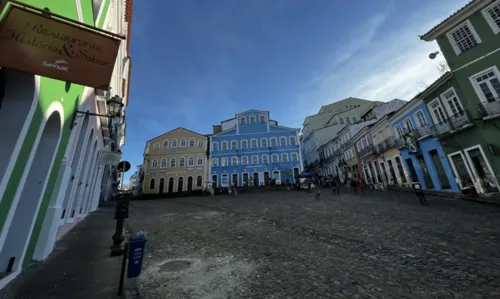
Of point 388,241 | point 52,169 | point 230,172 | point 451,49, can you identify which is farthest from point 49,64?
point 230,172

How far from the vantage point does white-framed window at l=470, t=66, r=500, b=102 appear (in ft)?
41.3

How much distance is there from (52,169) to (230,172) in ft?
102

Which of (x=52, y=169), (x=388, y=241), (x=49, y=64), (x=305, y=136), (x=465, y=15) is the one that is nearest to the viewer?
(x=49, y=64)

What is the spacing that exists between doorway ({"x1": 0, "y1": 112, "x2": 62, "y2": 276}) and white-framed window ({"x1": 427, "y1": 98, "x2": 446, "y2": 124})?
22.7m

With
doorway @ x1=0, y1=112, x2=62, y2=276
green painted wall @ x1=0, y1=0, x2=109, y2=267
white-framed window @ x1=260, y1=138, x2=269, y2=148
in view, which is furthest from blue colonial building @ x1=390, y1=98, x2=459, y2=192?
doorway @ x1=0, y1=112, x2=62, y2=276

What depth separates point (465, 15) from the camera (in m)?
13.9

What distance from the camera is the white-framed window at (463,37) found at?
13641 millimetres

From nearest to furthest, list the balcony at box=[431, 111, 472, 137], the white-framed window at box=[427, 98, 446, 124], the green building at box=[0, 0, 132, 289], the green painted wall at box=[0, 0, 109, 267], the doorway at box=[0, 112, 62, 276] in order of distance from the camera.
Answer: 1. the green building at box=[0, 0, 132, 289]
2. the green painted wall at box=[0, 0, 109, 267]
3. the doorway at box=[0, 112, 62, 276]
4. the balcony at box=[431, 111, 472, 137]
5. the white-framed window at box=[427, 98, 446, 124]

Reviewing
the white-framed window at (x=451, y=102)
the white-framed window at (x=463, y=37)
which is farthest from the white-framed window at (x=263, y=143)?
the white-framed window at (x=463, y=37)

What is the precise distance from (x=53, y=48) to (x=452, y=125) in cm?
2131

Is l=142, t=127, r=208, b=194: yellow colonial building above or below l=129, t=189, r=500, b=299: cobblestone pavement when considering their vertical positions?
above

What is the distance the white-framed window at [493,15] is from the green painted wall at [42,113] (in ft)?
69.1

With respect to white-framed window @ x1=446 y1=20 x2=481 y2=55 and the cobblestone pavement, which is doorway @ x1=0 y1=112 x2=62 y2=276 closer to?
the cobblestone pavement

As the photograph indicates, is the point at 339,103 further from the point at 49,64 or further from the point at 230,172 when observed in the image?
the point at 49,64
